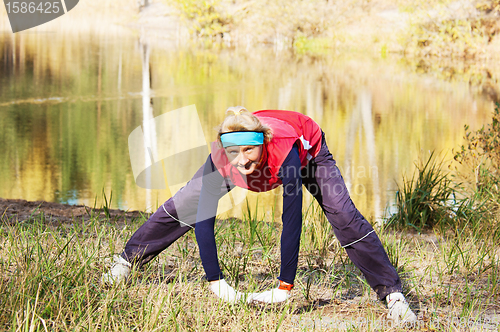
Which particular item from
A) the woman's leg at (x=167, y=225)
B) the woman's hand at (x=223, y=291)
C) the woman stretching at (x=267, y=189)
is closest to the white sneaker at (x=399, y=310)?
the woman stretching at (x=267, y=189)

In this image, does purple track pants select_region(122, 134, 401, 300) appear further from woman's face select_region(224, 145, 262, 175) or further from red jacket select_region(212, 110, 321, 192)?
woman's face select_region(224, 145, 262, 175)

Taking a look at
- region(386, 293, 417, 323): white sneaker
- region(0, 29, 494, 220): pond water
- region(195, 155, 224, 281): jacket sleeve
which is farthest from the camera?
region(0, 29, 494, 220): pond water

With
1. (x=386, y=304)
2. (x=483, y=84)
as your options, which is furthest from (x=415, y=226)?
(x=483, y=84)

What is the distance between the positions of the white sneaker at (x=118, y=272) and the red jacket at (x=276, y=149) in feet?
2.95

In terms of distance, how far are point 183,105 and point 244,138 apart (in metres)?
11.6

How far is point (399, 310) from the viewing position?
2.98m

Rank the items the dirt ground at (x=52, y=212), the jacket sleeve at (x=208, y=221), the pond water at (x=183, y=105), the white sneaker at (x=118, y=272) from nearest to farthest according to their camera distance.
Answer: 1. the jacket sleeve at (x=208, y=221)
2. the white sneaker at (x=118, y=272)
3. the dirt ground at (x=52, y=212)
4. the pond water at (x=183, y=105)

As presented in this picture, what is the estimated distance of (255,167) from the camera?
280 cm

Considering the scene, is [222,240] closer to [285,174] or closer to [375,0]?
[285,174]

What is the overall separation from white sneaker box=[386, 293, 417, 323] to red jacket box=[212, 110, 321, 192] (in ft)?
2.91

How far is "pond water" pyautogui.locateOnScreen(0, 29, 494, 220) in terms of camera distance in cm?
776

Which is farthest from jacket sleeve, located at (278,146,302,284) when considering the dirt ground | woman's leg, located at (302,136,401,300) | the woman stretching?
the dirt ground

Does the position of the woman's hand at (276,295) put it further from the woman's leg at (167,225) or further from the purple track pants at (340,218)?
the woman's leg at (167,225)

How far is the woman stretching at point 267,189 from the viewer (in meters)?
2.75
